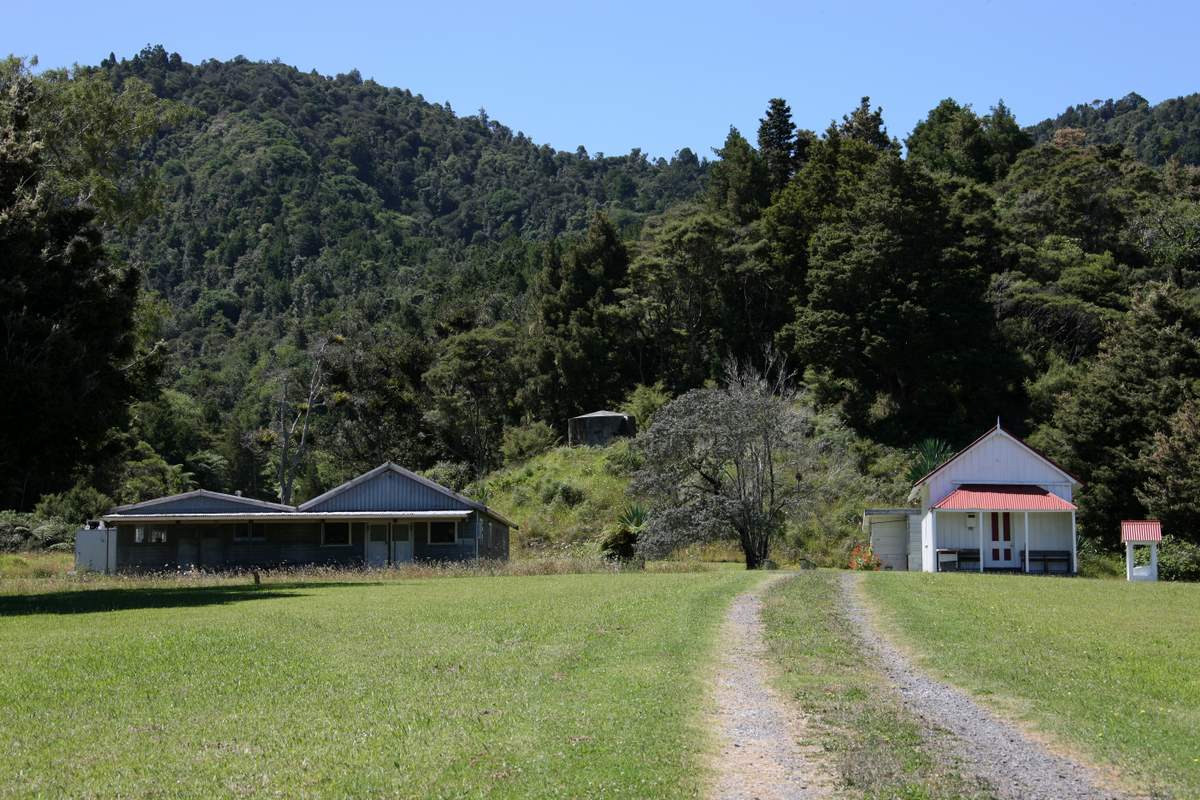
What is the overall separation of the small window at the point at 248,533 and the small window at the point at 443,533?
6624 millimetres

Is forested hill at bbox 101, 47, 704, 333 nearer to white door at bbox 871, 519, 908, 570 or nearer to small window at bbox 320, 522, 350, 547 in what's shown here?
small window at bbox 320, 522, 350, 547

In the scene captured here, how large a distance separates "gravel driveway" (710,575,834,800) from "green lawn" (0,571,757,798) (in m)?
0.27

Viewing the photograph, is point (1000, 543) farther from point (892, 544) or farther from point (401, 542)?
point (401, 542)

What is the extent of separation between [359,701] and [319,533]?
3482 centimetres

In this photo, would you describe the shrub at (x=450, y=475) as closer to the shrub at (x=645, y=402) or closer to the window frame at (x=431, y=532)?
the shrub at (x=645, y=402)

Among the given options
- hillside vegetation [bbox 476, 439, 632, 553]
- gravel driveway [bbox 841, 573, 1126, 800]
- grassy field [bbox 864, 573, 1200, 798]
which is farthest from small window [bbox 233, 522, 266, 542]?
gravel driveway [bbox 841, 573, 1126, 800]

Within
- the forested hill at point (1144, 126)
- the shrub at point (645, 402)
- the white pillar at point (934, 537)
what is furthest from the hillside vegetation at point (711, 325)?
the forested hill at point (1144, 126)

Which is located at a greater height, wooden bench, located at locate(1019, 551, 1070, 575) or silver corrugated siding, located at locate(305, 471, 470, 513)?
silver corrugated siding, located at locate(305, 471, 470, 513)

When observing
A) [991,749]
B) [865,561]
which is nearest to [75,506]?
[865,561]

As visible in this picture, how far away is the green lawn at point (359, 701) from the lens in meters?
8.99

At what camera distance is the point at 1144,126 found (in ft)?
483

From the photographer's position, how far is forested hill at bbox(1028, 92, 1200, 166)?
412ft

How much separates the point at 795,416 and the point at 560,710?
34.8 m

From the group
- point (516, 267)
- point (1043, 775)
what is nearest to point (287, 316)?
point (516, 267)
